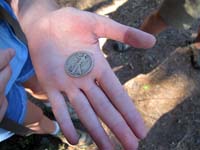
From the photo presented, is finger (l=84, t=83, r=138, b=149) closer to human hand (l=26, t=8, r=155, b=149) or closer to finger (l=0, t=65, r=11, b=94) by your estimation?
human hand (l=26, t=8, r=155, b=149)

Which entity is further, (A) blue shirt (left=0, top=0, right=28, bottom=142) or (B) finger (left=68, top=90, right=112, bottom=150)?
(A) blue shirt (left=0, top=0, right=28, bottom=142)

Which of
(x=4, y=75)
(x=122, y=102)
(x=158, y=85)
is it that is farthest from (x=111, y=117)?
(x=158, y=85)

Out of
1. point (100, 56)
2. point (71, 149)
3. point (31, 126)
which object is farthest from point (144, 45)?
point (71, 149)

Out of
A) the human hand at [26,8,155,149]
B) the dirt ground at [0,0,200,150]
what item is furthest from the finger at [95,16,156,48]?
the dirt ground at [0,0,200,150]

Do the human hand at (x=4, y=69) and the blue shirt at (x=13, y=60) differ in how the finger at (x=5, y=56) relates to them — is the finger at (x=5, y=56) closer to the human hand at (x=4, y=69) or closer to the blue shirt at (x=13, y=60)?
the human hand at (x=4, y=69)

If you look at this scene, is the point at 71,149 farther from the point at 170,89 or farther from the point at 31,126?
the point at 170,89

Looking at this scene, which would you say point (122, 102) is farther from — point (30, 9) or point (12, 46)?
point (30, 9)

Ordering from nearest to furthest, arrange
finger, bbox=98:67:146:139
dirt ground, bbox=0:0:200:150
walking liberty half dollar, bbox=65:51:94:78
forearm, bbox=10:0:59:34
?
finger, bbox=98:67:146:139 → walking liberty half dollar, bbox=65:51:94:78 → forearm, bbox=10:0:59:34 → dirt ground, bbox=0:0:200:150
